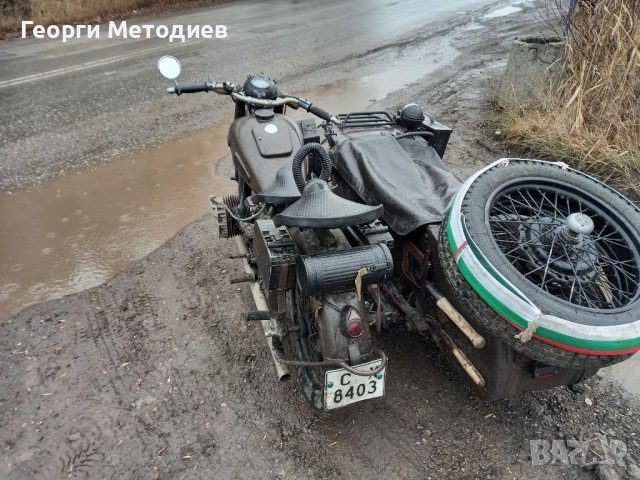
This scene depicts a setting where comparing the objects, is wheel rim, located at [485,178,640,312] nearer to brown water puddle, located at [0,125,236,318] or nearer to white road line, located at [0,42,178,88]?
brown water puddle, located at [0,125,236,318]

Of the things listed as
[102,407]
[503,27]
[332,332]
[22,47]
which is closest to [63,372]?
[102,407]

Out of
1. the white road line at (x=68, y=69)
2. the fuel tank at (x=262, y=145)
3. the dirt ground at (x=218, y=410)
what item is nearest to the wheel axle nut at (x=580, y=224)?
the dirt ground at (x=218, y=410)

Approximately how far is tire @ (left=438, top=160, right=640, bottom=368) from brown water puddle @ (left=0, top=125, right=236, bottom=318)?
115 inches

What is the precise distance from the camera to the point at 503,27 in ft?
39.5

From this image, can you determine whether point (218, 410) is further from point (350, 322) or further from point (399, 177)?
point (399, 177)

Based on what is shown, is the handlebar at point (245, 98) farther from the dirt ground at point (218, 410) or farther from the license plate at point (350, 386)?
the license plate at point (350, 386)

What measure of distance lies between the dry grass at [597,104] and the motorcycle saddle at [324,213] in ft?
13.1

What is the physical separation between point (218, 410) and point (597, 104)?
5.53 meters

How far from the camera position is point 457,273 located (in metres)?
2.32

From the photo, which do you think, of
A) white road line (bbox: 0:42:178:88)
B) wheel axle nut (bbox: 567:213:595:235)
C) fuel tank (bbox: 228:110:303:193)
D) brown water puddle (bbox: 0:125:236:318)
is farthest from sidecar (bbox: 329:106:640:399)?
white road line (bbox: 0:42:178:88)

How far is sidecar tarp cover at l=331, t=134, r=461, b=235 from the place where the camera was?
283 cm

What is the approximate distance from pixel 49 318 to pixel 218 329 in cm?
123

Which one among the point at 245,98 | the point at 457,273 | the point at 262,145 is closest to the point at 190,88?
the point at 245,98

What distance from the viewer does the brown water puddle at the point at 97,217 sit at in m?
3.89
